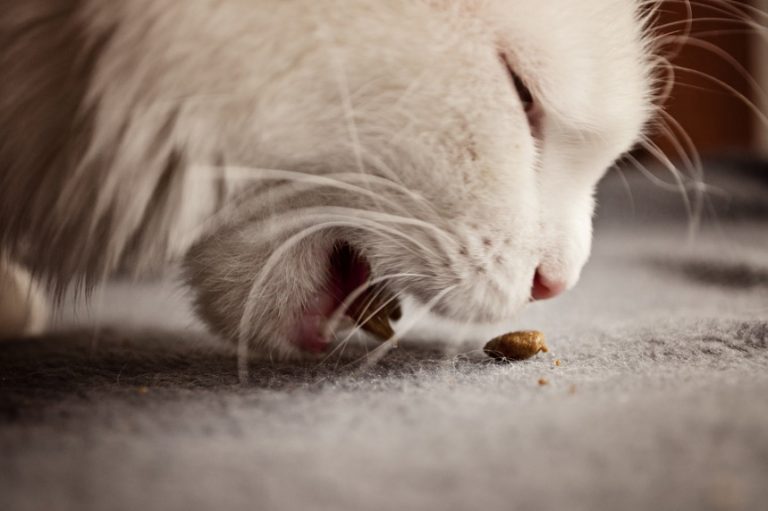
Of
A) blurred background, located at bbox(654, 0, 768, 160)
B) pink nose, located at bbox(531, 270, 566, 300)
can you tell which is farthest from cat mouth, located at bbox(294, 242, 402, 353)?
blurred background, located at bbox(654, 0, 768, 160)

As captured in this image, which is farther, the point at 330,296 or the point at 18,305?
the point at 18,305

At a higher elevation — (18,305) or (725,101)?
(725,101)

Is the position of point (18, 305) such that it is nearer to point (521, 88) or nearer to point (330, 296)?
point (330, 296)

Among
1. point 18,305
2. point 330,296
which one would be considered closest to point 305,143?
point 330,296

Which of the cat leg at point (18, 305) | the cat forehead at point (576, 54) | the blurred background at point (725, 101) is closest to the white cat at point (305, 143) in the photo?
the cat forehead at point (576, 54)

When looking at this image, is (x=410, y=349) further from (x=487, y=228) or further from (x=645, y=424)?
(x=645, y=424)

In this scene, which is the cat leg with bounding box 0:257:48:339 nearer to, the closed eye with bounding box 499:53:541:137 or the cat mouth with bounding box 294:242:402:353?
the cat mouth with bounding box 294:242:402:353
